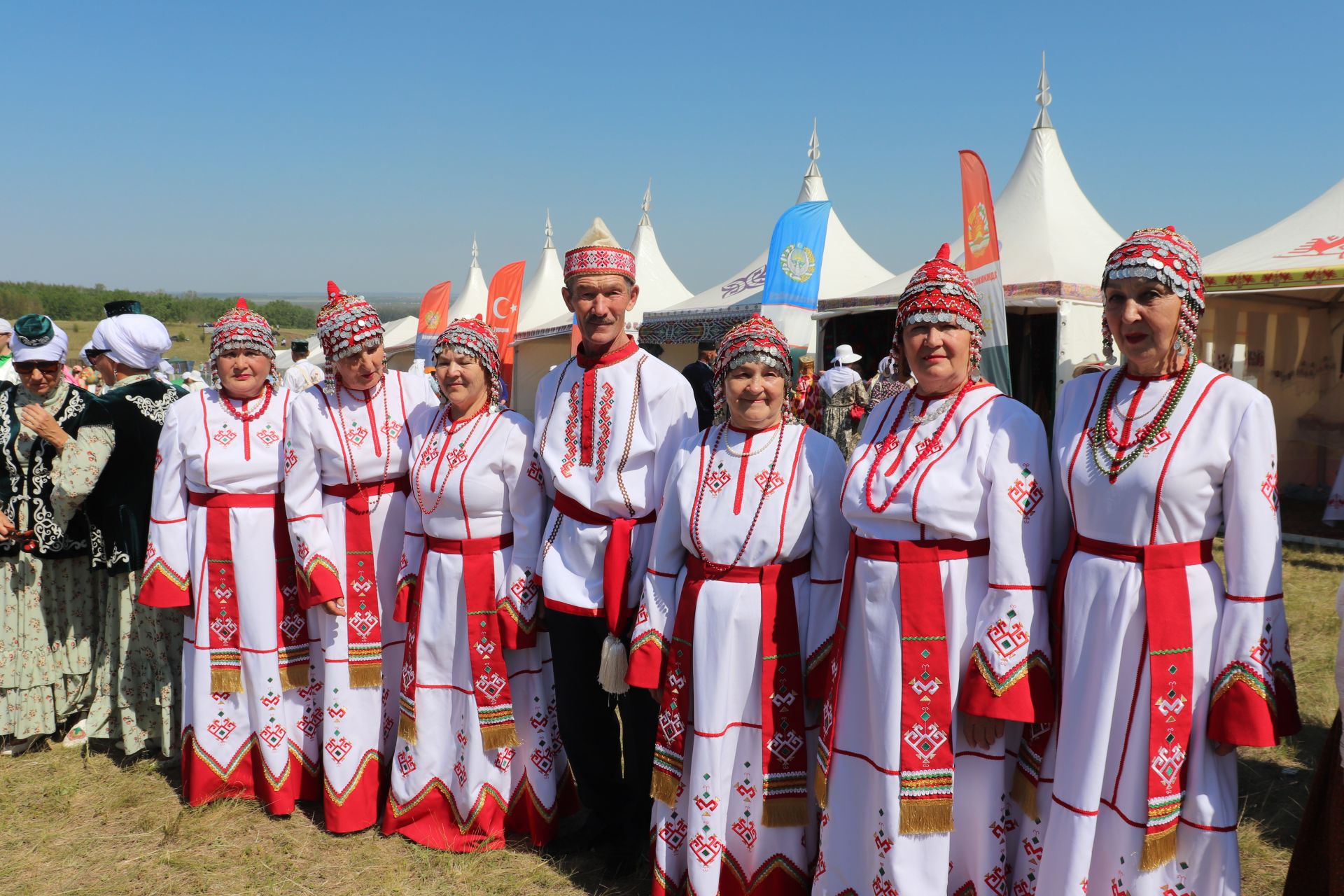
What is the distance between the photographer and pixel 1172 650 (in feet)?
6.40

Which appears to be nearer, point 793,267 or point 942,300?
point 942,300

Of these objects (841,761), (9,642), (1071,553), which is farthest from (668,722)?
(9,642)

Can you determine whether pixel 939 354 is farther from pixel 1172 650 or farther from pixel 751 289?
pixel 751 289

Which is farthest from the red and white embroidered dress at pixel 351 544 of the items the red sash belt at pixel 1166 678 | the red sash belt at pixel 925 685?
the red sash belt at pixel 1166 678

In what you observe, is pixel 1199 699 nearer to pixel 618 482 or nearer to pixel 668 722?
pixel 668 722

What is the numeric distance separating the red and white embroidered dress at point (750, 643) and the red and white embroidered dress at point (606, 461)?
209 millimetres

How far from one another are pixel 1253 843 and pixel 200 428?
12.7 feet

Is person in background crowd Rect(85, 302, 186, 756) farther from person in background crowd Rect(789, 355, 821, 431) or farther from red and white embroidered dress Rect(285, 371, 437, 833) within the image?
person in background crowd Rect(789, 355, 821, 431)

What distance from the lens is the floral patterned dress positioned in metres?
3.64

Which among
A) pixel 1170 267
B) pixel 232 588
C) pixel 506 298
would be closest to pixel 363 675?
pixel 232 588

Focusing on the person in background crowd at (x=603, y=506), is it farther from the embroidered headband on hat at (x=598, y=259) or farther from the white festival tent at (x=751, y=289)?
the white festival tent at (x=751, y=289)

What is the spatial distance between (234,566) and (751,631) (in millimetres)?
1949

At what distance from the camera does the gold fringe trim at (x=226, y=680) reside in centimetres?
321

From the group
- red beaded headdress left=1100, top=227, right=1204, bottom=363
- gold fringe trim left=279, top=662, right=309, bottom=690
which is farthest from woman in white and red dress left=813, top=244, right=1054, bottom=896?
gold fringe trim left=279, top=662, right=309, bottom=690
